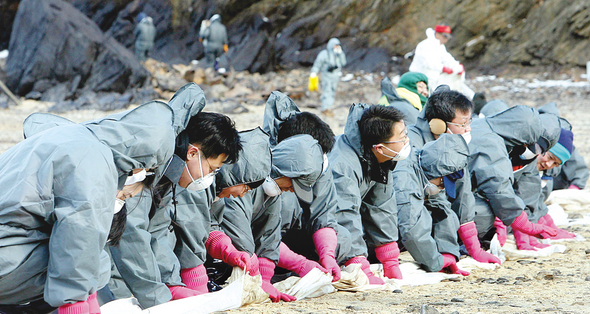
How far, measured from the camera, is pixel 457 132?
197 inches

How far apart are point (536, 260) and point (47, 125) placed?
3752mm

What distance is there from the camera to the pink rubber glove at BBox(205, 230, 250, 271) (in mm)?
3473

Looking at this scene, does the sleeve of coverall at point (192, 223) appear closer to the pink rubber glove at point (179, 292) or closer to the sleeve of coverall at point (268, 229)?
the pink rubber glove at point (179, 292)

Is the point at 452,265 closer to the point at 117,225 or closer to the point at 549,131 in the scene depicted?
the point at 549,131

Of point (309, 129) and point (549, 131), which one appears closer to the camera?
point (309, 129)

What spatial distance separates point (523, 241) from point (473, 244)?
0.70m

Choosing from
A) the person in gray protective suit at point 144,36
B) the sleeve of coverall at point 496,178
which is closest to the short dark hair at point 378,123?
the sleeve of coverall at point 496,178

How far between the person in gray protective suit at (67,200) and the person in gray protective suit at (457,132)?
2.76 metres

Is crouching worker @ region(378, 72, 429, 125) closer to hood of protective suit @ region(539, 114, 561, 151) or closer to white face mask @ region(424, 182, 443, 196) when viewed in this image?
hood of protective suit @ region(539, 114, 561, 151)

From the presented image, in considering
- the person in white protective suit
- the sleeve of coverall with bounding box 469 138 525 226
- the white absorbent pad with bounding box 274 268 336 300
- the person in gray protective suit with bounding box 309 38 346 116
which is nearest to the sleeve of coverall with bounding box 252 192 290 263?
the white absorbent pad with bounding box 274 268 336 300

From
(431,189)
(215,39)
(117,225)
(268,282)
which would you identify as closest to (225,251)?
(268,282)

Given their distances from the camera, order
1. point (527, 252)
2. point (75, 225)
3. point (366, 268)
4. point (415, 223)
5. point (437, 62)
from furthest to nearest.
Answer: point (437, 62)
point (527, 252)
point (415, 223)
point (366, 268)
point (75, 225)

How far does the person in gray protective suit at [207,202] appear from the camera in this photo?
3.30 meters

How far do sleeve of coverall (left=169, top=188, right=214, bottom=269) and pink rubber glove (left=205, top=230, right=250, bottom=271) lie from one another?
0.15 m
